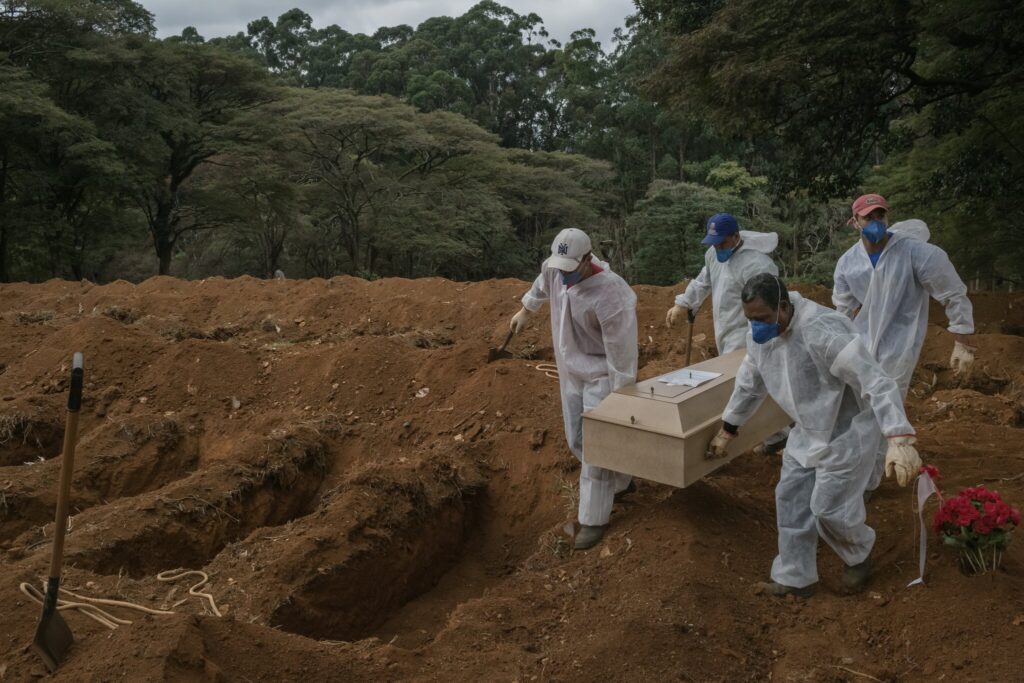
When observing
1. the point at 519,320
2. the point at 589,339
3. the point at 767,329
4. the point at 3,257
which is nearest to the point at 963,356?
the point at 767,329

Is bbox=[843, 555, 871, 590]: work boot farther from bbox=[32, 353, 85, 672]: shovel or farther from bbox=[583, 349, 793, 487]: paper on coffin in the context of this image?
bbox=[32, 353, 85, 672]: shovel

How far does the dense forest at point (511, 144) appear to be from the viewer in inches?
290

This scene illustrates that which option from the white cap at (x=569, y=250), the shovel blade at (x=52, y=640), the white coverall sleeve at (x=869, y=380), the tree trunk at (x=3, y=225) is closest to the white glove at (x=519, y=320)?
the white cap at (x=569, y=250)

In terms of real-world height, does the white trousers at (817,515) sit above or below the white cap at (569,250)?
below

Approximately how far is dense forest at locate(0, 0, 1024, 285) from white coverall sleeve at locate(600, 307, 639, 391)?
3821 millimetres

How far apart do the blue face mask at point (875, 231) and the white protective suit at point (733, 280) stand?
592 mm

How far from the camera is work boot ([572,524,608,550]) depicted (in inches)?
163

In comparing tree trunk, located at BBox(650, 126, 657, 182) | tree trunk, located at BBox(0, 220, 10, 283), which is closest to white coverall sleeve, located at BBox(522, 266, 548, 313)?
tree trunk, located at BBox(0, 220, 10, 283)

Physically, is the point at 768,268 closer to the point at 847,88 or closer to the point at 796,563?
the point at 796,563

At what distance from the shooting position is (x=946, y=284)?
13.9 feet

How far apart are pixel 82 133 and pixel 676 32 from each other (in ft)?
45.5

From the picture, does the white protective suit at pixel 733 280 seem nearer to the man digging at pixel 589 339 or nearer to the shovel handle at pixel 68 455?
the man digging at pixel 589 339

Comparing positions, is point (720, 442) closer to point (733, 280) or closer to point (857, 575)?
point (857, 575)

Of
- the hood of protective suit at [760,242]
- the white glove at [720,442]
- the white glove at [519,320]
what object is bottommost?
the white glove at [720,442]
